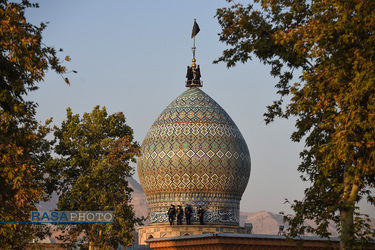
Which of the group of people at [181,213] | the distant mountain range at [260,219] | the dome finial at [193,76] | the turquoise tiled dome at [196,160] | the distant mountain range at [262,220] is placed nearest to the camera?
the group of people at [181,213]

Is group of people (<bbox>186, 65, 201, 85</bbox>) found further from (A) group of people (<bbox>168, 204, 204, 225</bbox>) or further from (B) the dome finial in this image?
(A) group of people (<bbox>168, 204, 204, 225</bbox>)

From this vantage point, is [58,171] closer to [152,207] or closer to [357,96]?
[152,207]

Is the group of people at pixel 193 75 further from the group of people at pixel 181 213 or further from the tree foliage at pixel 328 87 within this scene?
the tree foliage at pixel 328 87

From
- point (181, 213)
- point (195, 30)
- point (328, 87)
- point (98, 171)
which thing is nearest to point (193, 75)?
point (195, 30)

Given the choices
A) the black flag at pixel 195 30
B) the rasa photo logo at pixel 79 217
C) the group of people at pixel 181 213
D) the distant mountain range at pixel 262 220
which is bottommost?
the rasa photo logo at pixel 79 217

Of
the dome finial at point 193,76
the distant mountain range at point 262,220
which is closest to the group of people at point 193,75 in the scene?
the dome finial at point 193,76

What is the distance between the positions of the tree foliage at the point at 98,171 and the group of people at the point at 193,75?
12650 millimetres

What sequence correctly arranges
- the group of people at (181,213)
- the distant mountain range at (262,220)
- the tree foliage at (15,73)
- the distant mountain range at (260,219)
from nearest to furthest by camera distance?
the tree foliage at (15,73)
the group of people at (181,213)
the distant mountain range at (262,220)
the distant mountain range at (260,219)

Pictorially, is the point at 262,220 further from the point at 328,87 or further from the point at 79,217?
the point at 328,87

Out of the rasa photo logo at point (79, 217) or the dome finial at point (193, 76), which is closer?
the rasa photo logo at point (79, 217)

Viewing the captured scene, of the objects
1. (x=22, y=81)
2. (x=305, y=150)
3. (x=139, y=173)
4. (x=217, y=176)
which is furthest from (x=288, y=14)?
(x=139, y=173)

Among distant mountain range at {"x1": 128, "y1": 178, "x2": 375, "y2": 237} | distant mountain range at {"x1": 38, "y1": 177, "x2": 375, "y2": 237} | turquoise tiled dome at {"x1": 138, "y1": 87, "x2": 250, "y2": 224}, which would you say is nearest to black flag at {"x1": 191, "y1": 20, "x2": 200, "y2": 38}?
turquoise tiled dome at {"x1": 138, "y1": 87, "x2": 250, "y2": 224}

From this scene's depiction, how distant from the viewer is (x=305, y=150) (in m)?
15.1

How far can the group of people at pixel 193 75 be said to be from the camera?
39469mm
